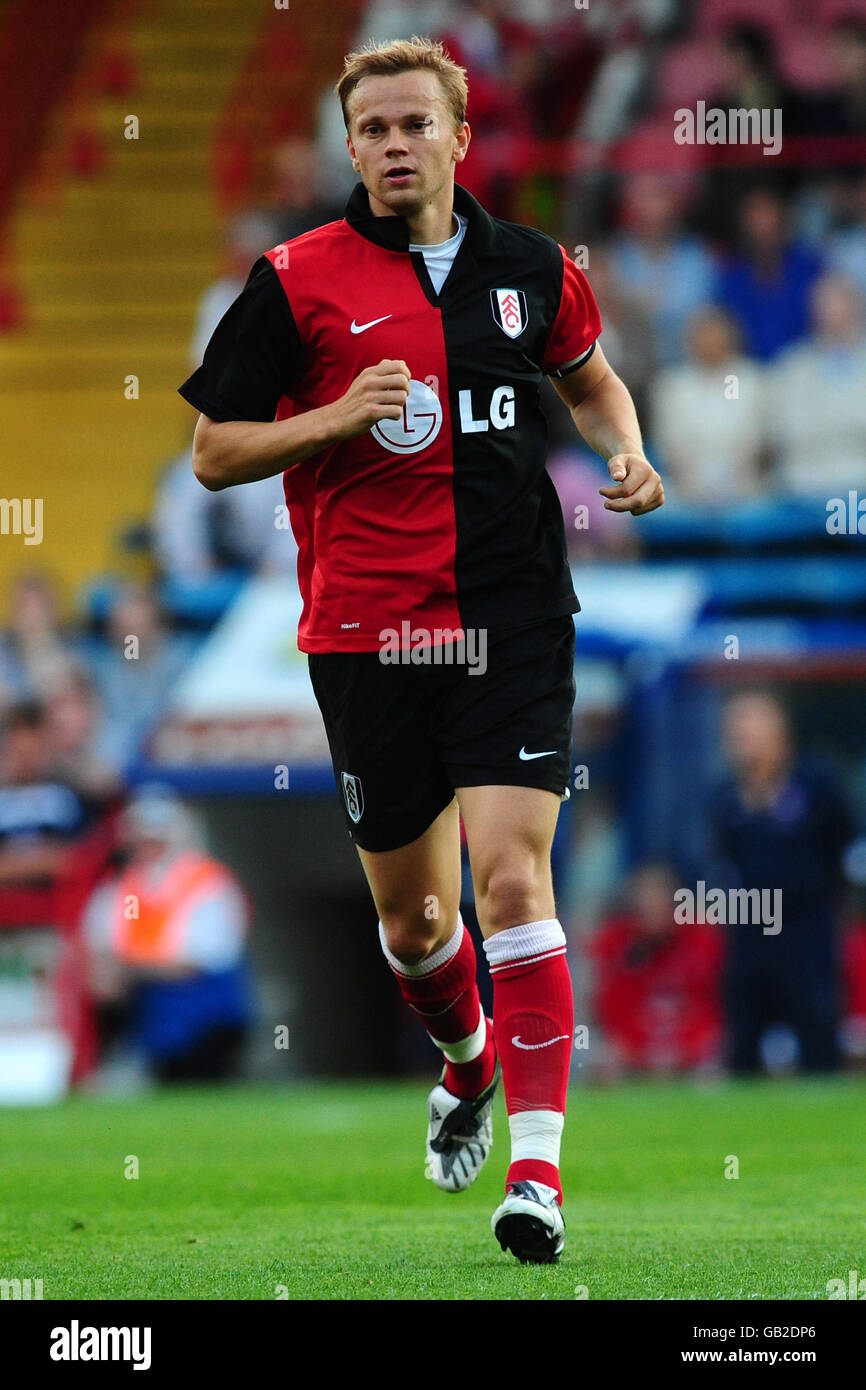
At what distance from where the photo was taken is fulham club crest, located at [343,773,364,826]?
187 inches

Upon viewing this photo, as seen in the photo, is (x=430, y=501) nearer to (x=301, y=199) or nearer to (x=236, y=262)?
(x=301, y=199)

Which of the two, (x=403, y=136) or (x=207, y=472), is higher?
(x=403, y=136)

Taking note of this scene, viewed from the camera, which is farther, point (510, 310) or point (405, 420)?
point (510, 310)

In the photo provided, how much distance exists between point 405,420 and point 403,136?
0.60 meters

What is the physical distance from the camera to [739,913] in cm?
1098

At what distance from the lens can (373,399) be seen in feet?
14.1

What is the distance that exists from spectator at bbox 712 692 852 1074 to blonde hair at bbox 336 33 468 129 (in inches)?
259

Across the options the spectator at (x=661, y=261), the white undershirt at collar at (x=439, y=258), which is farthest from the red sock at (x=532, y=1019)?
the spectator at (x=661, y=261)

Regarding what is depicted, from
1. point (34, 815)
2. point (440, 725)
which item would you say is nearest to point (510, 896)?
point (440, 725)

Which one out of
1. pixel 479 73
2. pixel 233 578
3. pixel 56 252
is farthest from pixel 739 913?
pixel 56 252

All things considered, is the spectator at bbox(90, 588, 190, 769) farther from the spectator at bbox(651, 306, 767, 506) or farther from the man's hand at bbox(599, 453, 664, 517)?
the man's hand at bbox(599, 453, 664, 517)

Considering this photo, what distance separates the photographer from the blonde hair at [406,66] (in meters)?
4.59

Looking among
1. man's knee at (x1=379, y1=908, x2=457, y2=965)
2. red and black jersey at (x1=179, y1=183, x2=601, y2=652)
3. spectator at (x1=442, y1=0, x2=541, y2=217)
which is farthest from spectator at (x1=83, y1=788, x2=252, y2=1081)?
red and black jersey at (x1=179, y1=183, x2=601, y2=652)

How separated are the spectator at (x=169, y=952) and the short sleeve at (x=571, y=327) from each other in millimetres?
7022
